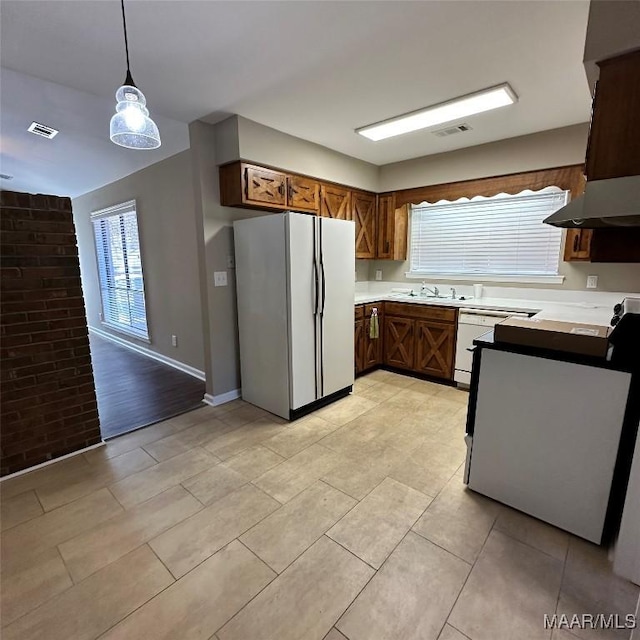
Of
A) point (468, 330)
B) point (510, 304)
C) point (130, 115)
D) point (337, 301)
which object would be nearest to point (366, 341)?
point (337, 301)

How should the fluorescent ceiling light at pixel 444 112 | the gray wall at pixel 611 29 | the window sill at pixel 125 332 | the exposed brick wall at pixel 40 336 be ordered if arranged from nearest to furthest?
the gray wall at pixel 611 29, the exposed brick wall at pixel 40 336, the fluorescent ceiling light at pixel 444 112, the window sill at pixel 125 332

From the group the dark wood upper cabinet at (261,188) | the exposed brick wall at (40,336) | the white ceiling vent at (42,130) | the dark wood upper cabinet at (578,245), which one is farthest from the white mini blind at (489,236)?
the white ceiling vent at (42,130)

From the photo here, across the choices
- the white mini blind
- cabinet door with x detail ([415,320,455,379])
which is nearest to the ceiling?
the white mini blind

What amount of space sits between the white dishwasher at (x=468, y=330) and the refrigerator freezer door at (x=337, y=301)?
1153mm

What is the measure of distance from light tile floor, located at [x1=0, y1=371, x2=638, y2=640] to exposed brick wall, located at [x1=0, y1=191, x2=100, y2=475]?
0.73ft

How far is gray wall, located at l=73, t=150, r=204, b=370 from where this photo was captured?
3.78 metres

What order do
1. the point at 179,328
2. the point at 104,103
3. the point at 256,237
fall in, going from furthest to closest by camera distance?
the point at 179,328
the point at 256,237
the point at 104,103

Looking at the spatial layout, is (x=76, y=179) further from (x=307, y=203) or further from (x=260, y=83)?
(x=260, y=83)

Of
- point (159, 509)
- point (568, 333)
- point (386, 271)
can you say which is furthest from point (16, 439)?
point (386, 271)

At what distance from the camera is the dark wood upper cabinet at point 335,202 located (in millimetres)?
3781

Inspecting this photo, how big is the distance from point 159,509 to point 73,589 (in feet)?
1.66

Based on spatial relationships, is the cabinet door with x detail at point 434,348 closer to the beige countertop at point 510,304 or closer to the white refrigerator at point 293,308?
the beige countertop at point 510,304

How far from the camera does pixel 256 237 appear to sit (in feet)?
9.75

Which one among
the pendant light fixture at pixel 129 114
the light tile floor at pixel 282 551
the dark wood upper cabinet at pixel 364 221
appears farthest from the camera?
the dark wood upper cabinet at pixel 364 221
